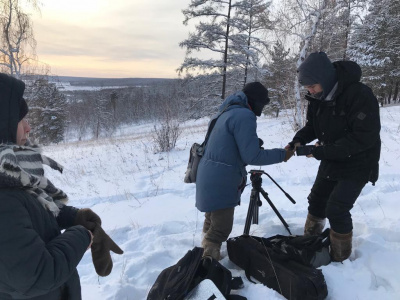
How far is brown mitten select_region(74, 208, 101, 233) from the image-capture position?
1673 mm

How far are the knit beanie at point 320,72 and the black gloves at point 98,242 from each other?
2.18m

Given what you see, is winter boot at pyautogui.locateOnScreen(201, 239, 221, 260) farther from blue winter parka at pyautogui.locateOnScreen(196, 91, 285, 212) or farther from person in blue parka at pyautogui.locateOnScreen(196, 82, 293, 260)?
blue winter parka at pyautogui.locateOnScreen(196, 91, 285, 212)

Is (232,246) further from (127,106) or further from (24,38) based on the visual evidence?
(127,106)

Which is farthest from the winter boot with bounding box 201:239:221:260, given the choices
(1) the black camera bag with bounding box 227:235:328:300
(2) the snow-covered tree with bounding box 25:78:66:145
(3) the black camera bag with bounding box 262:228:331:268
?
(2) the snow-covered tree with bounding box 25:78:66:145

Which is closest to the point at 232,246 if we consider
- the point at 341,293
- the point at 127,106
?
the point at 341,293

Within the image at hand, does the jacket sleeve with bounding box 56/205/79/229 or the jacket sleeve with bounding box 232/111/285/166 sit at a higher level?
the jacket sleeve with bounding box 232/111/285/166

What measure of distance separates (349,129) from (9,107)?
2618 mm

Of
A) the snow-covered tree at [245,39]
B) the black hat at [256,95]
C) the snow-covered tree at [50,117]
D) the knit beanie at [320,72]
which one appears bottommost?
the snow-covered tree at [50,117]

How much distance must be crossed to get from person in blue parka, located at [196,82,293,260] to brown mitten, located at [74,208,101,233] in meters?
1.38

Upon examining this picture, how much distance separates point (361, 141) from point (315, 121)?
1.95 feet

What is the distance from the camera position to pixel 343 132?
9.14 ft

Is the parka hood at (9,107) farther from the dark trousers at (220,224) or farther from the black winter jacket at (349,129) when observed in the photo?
the black winter jacket at (349,129)

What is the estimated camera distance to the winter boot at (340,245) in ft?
9.30

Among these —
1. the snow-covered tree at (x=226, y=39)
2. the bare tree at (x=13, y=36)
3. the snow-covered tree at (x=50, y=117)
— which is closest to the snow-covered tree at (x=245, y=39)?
the snow-covered tree at (x=226, y=39)
